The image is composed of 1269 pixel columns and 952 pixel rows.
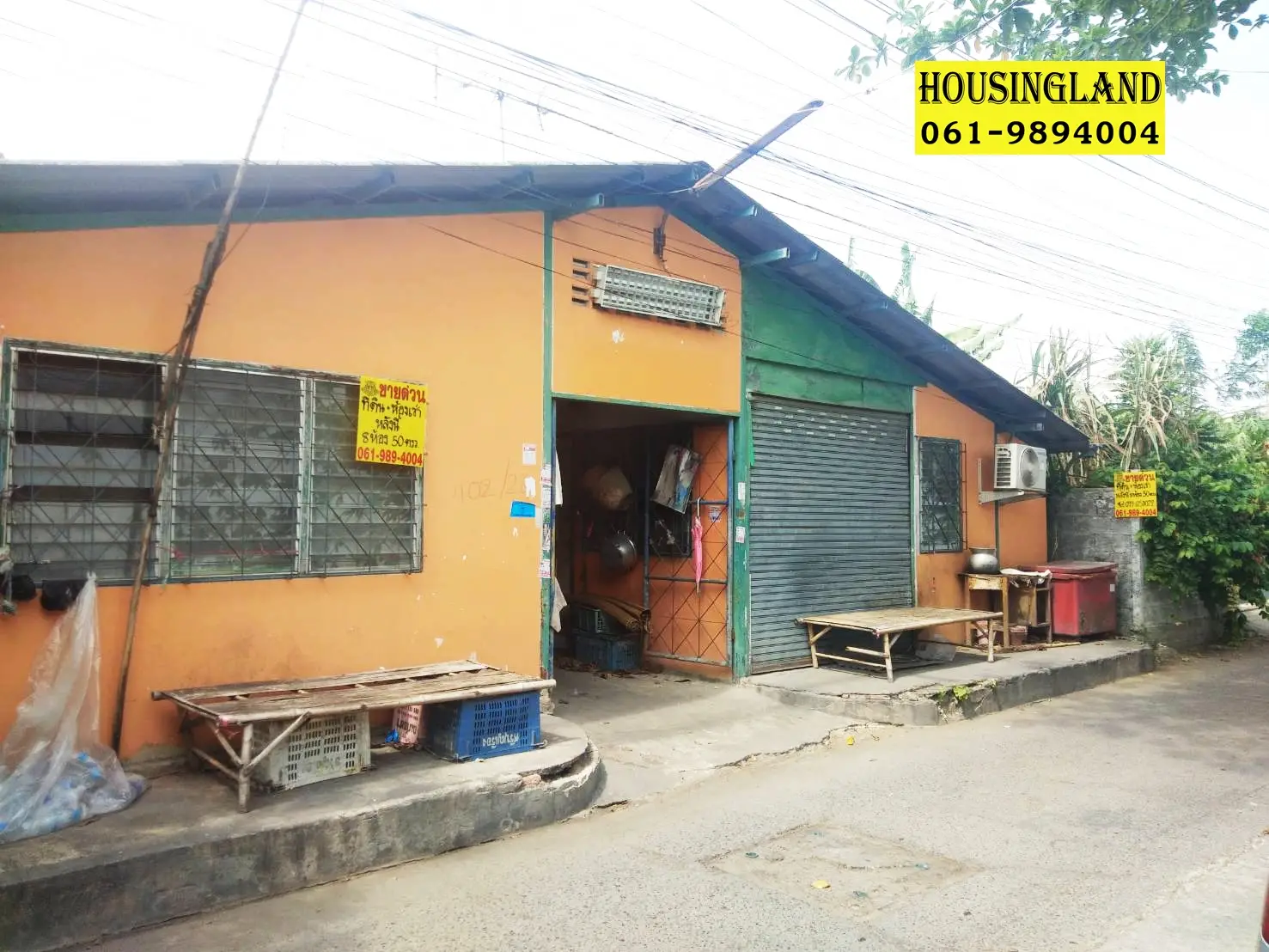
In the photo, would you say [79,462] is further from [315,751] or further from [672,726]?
[672,726]

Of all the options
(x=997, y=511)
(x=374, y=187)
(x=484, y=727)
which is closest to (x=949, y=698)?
(x=484, y=727)

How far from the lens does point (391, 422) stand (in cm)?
704

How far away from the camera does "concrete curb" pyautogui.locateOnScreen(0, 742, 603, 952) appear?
13.3ft

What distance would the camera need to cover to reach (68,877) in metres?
4.09

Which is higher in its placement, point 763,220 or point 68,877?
point 763,220

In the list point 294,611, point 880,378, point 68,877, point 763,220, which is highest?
point 763,220

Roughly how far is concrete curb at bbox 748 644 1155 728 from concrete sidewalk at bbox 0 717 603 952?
11.3 ft

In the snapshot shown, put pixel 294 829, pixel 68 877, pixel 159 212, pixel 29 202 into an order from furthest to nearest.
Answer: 1. pixel 159 212
2. pixel 29 202
3. pixel 294 829
4. pixel 68 877

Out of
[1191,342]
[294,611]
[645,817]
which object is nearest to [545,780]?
[645,817]

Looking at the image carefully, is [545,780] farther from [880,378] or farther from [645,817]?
[880,378]

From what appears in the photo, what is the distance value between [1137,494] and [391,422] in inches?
Result: 433

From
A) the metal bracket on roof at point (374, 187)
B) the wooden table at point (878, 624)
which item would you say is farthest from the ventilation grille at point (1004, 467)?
the metal bracket on roof at point (374, 187)

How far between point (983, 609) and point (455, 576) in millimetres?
8584

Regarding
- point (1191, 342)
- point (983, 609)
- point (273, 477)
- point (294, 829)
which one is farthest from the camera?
point (1191, 342)
